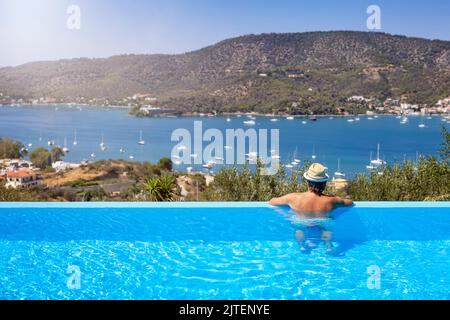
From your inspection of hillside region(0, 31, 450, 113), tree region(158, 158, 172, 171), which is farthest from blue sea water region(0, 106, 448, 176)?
tree region(158, 158, 172, 171)

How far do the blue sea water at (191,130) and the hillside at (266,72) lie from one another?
272 cm

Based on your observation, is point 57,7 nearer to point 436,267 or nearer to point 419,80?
point 419,80

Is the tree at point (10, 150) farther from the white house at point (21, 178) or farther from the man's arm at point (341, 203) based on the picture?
the man's arm at point (341, 203)

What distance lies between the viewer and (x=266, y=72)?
50.8m

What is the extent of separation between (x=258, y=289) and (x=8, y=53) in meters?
48.8

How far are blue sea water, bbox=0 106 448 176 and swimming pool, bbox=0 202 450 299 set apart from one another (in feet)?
96.7

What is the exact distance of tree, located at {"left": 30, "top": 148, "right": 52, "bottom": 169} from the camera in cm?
3853

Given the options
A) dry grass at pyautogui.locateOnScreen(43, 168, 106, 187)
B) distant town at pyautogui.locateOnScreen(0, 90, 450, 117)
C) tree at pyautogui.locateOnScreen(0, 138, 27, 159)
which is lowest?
dry grass at pyautogui.locateOnScreen(43, 168, 106, 187)

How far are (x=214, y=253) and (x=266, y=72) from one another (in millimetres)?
49070

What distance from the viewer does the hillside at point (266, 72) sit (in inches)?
1834

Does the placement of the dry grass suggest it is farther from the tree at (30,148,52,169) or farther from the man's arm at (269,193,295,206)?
the man's arm at (269,193,295,206)

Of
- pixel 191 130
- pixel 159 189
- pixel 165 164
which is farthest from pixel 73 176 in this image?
pixel 159 189

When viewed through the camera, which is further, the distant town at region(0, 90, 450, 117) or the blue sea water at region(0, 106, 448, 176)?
the distant town at region(0, 90, 450, 117)

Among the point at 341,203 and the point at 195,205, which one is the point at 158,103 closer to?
the point at 195,205
